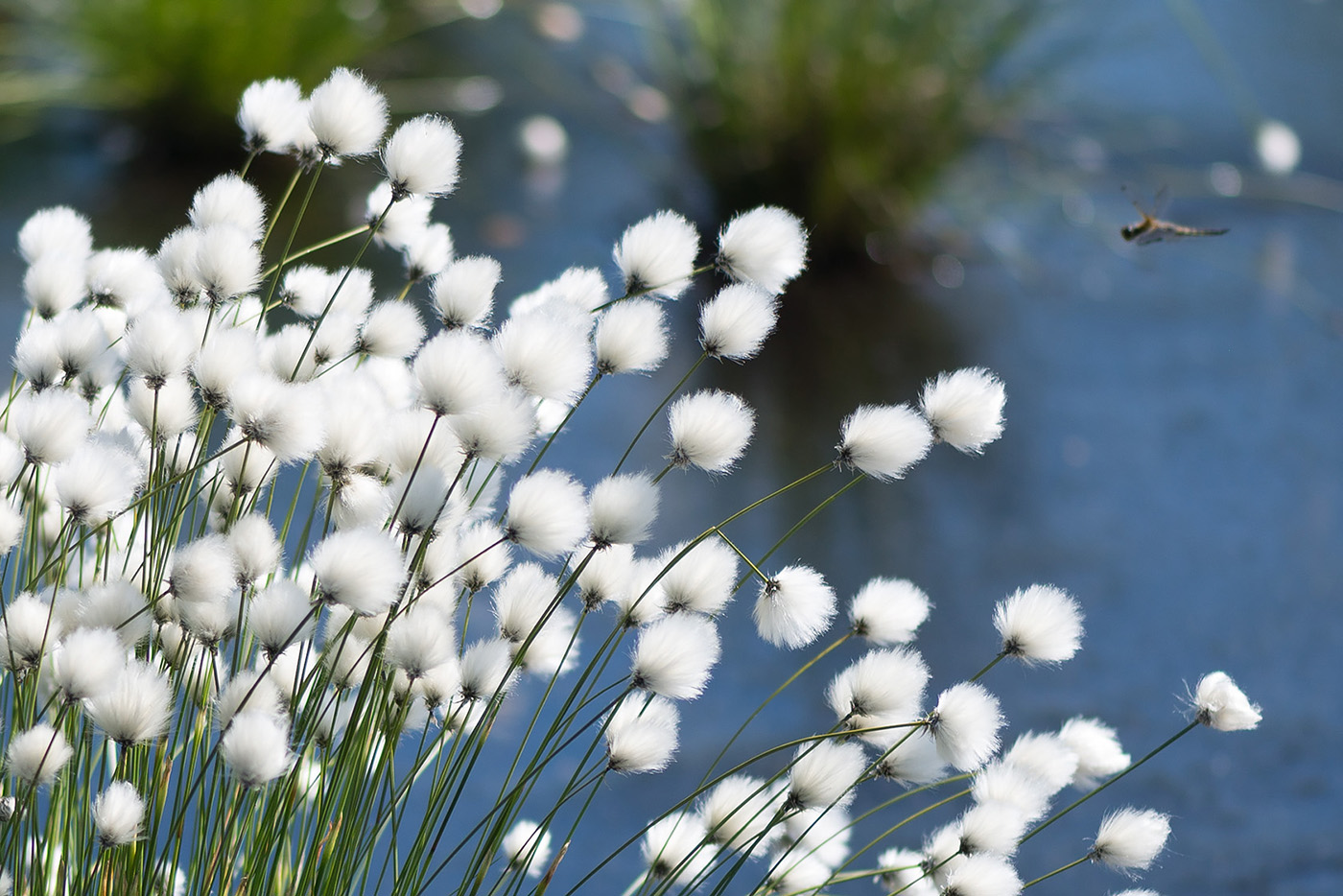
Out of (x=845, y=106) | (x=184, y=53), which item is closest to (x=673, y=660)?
(x=845, y=106)

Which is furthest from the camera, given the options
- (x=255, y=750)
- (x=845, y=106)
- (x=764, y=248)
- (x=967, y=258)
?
(x=967, y=258)

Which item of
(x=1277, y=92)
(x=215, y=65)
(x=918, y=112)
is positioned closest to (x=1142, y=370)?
(x=918, y=112)

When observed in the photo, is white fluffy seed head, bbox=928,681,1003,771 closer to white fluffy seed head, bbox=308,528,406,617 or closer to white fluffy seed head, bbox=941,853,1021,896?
white fluffy seed head, bbox=941,853,1021,896

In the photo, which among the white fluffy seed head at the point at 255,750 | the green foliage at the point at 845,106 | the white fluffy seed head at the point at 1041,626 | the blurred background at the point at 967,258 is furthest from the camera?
the green foliage at the point at 845,106

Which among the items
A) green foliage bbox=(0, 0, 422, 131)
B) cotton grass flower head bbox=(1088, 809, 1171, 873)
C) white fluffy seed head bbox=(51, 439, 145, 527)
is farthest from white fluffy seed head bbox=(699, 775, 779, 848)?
green foliage bbox=(0, 0, 422, 131)

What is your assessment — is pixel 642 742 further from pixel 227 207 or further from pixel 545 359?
pixel 227 207

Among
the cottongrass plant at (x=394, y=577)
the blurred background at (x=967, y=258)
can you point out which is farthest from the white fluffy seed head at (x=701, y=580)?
the blurred background at (x=967, y=258)

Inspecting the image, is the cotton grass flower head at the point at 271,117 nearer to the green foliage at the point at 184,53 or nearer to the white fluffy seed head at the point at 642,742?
the white fluffy seed head at the point at 642,742
